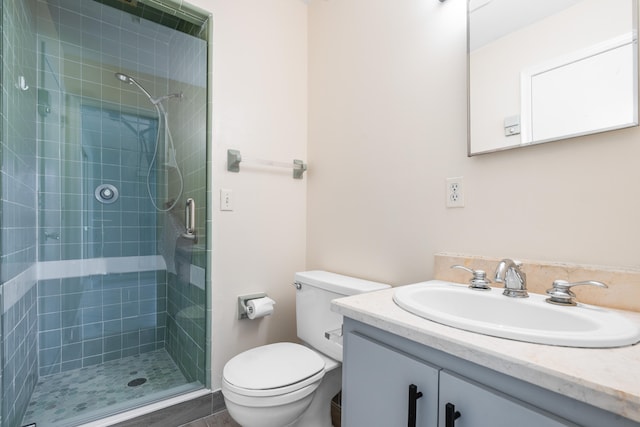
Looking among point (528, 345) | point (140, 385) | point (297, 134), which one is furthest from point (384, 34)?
point (140, 385)

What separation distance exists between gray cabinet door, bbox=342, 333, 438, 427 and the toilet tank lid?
18.3 inches

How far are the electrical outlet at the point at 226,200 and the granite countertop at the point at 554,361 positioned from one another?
3.84 ft

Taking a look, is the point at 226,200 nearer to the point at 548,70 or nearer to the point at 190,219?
the point at 190,219

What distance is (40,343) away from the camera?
1.77 metres

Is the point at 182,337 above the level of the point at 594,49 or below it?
below

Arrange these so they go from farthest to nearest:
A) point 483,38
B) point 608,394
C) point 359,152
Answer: point 359,152 → point 483,38 → point 608,394

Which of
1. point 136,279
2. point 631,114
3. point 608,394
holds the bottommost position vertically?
point 136,279

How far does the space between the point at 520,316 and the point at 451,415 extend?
0.41 m

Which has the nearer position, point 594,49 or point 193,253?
point 594,49

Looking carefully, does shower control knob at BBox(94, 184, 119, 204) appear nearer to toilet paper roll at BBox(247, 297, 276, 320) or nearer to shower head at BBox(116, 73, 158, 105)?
shower head at BBox(116, 73, 158, 105)

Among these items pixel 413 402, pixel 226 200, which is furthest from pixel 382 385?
pixel 226 200

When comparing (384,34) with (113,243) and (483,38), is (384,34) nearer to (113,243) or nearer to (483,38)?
(483,38)

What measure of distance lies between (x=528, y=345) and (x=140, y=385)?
1.91m

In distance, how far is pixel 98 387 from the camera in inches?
66.2
